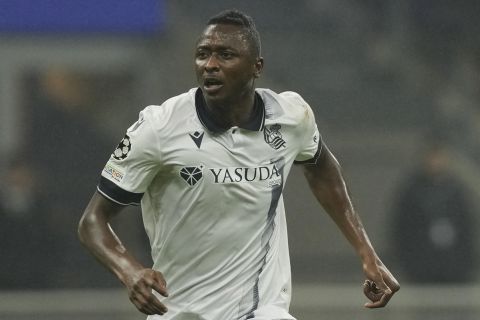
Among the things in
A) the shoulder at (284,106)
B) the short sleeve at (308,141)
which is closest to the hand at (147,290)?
the shoulder at (284,106)

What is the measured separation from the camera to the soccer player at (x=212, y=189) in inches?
190

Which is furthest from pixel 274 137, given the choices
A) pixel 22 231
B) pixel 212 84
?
pixel 22 231

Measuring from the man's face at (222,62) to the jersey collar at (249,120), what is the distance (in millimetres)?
45

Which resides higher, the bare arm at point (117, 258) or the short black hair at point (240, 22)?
the short black hair at point (240, 22)

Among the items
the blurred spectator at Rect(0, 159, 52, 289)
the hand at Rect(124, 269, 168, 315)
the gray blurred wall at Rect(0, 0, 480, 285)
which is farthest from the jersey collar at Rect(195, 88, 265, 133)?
the blurred spectator at Rect(0, 159, 52, 289)

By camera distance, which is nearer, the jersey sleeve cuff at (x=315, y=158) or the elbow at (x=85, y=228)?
the elbow at (x=85, y=228)

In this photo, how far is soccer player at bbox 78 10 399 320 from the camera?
15.8 feet

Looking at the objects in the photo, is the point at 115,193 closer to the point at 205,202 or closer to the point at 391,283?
the point at 205,202

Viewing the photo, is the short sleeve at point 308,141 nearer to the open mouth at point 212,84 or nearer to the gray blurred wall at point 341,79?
the open mouth at point 212,84

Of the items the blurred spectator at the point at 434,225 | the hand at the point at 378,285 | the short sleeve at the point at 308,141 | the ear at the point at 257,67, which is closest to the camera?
the ear at the point at 257,67

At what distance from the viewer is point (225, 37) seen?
4910 millimetres

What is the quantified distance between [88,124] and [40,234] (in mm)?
990

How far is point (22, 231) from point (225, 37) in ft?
20.3

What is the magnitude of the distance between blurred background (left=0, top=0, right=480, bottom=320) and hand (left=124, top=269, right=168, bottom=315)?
19.7ft
